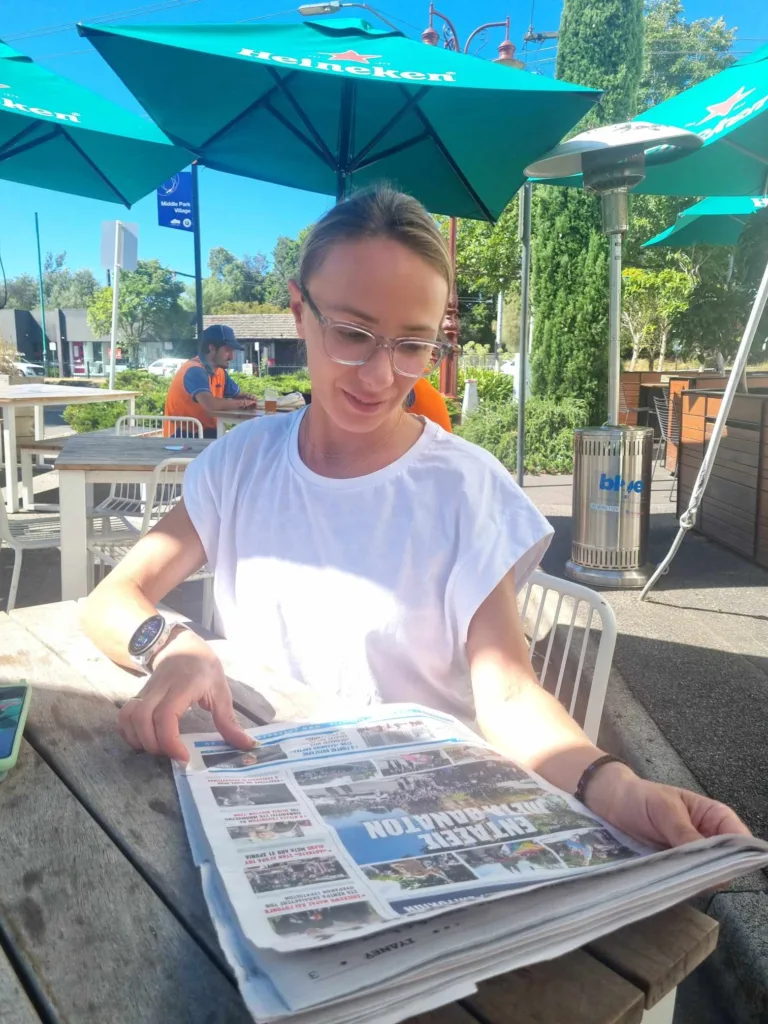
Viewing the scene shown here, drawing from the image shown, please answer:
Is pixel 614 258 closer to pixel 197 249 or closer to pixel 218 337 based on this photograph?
pixel 218 337

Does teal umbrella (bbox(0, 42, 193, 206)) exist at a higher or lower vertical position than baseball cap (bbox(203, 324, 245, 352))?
higher

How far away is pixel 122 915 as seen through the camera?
2.10 ft

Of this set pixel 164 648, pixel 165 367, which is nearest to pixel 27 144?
pixel 164 648

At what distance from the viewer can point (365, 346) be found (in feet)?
4.32

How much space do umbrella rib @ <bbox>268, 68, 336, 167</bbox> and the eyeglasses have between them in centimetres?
415

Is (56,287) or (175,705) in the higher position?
(56,287)

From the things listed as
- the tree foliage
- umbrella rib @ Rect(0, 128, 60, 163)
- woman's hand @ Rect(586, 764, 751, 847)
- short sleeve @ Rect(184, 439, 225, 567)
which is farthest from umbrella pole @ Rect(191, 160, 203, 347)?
the tree foliage

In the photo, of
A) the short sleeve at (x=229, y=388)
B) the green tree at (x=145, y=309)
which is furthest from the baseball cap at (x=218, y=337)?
the green tree at (x=145, y=309)

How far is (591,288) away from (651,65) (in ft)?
104

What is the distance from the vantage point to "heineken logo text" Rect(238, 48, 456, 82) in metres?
3.97

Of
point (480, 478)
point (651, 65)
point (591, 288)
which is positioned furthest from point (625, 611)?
point (651, 65)

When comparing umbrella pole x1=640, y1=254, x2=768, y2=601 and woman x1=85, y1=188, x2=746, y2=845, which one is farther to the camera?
umbrella pole x1=640, y1=254, x2=768, y2=601

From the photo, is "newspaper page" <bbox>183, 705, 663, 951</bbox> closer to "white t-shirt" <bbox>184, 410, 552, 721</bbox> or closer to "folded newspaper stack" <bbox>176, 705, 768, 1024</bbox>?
"folded newspaper stack" <bbox>176, 705, 768, 1024</bbox>

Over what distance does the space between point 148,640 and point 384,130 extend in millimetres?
5122
